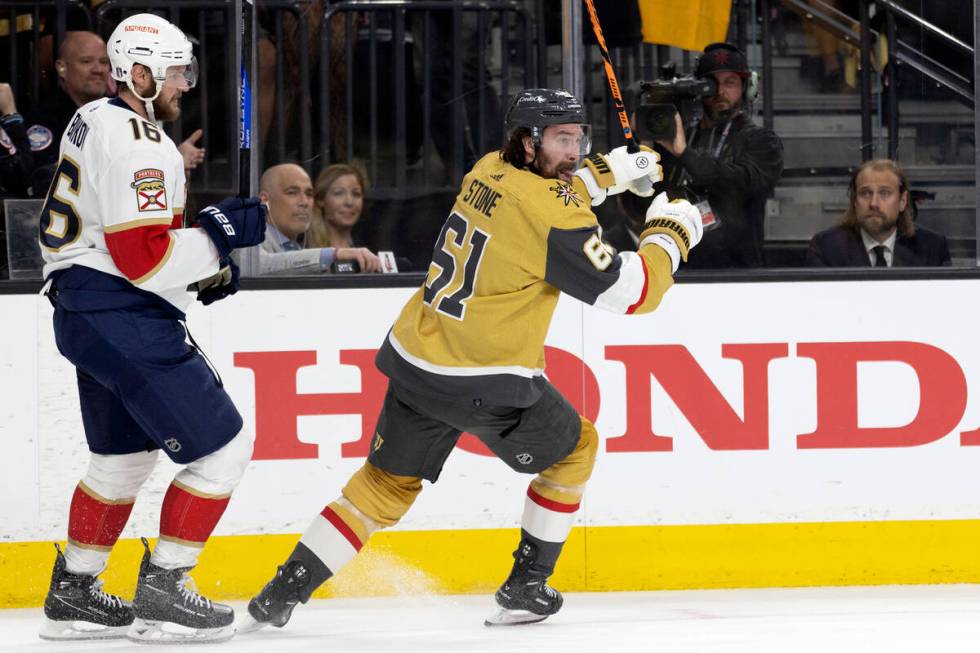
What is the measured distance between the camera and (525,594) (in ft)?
12.1

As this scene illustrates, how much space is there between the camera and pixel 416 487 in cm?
354

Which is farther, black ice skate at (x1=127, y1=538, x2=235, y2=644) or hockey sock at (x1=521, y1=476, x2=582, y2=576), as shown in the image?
hockey sock at (x1=521, y1=476, x2=582, y2=576)

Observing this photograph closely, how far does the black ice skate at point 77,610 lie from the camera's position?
3.54 metres

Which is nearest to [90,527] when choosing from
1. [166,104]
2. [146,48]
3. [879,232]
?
[166,104]

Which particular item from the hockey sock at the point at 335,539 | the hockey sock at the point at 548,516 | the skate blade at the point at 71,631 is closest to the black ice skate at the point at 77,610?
the skate blade at the point at 71,631

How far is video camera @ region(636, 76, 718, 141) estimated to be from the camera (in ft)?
14.2

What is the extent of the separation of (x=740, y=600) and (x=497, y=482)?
704 millimetres

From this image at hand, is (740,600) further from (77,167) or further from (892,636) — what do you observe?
(77,167)

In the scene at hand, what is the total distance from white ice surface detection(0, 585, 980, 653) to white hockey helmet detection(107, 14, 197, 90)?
1.26 m

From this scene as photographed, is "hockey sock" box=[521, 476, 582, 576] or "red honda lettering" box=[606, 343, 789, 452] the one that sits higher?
"red honda lettering" box=[606, 343, 789, 452]

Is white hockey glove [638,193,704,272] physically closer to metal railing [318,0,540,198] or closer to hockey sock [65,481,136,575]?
metal railing [318,0,540,198]

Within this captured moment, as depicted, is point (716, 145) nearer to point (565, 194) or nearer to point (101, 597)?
point (565, 194)

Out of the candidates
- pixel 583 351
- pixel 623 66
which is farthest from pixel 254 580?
pixel 623 66

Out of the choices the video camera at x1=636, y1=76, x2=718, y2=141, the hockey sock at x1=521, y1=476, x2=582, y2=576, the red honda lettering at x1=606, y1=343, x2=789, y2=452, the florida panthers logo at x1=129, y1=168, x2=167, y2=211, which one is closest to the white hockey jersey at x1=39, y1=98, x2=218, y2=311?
the florida panthers logo at x1=129, y1=168, x2=167, y2=211
